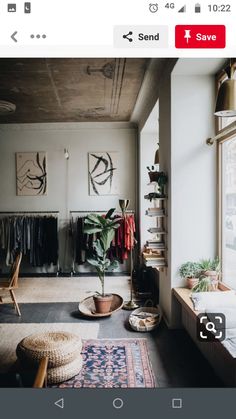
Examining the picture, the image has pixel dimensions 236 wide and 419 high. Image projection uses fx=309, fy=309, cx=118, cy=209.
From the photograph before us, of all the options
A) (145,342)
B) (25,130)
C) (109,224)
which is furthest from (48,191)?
(145,342)

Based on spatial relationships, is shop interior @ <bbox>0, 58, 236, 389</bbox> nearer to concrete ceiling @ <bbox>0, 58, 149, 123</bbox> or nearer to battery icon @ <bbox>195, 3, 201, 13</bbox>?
concrete ceiling @ <bbox>0, 58, 149, 123</bbox>

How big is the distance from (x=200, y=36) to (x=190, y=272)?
2.42m

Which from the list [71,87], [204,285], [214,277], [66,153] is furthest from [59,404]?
[66,153]

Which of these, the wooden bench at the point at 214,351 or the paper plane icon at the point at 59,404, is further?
the wooden bench at the point at 214,351

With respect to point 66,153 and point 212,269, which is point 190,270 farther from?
point 66,153

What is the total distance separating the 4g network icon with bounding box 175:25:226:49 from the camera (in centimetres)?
96

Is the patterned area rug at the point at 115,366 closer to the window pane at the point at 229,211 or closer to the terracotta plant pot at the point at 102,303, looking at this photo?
the terracotta plant pot at the point at 102,303

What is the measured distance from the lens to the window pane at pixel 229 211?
8.65 ft

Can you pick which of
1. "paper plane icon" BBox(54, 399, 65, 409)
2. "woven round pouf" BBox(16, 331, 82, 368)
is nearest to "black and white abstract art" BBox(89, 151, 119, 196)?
"woven round pouf" BBox(16, 331, 82, 368)

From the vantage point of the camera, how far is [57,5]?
3.10 feet

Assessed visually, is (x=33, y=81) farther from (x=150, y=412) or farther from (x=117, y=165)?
(x=150, y=412)

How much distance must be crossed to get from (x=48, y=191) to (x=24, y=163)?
0.70m

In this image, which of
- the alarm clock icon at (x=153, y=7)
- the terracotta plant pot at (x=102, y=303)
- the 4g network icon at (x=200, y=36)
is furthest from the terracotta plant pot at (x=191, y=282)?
the alarm clock icon at (x=153, y=7)

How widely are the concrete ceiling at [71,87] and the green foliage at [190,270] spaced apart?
210 cm
